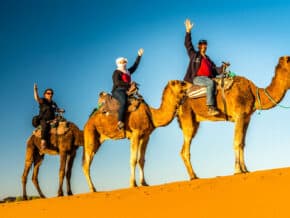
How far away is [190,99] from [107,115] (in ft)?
8.08

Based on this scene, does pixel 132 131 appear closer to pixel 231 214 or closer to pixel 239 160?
pixel 239 160

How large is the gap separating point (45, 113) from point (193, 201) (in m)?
8.17

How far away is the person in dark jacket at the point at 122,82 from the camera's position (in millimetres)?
18234

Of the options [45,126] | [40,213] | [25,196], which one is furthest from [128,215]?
[25,196]

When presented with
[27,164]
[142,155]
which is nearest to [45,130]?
[27,164]

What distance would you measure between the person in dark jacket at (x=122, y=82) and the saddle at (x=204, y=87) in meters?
1.79

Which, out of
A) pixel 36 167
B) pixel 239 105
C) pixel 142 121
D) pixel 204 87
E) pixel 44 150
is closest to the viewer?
pixel 239 105

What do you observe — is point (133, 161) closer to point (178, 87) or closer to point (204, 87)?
point (178, 87)

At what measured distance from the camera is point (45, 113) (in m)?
20.7

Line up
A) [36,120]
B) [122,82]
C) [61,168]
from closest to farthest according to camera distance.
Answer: [122,82] → [61,168] → [36,120]

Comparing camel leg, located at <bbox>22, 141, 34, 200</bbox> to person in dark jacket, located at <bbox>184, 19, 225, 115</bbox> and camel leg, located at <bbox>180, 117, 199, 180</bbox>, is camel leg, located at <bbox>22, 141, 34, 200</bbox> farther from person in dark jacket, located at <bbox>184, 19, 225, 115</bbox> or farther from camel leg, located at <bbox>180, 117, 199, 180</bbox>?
person in dark jacket, located at <bbox>184, 19, 225, 115</bbox>

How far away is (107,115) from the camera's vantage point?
19.0 metres

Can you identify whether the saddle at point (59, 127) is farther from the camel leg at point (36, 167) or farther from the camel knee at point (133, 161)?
the camel knee at point (133, 161)

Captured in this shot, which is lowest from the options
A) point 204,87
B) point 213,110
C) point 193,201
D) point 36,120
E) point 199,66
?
point 193,201
